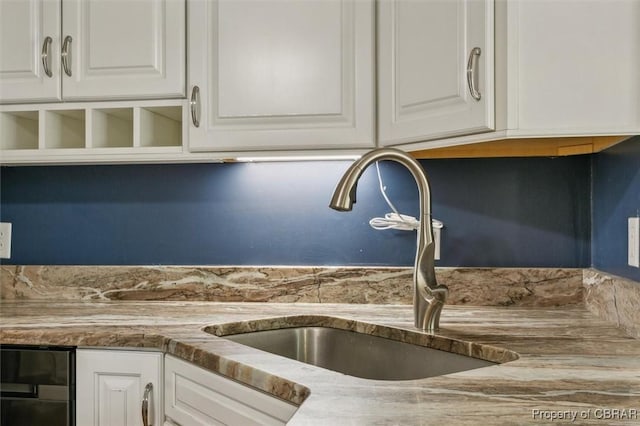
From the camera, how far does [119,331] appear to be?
144 cm

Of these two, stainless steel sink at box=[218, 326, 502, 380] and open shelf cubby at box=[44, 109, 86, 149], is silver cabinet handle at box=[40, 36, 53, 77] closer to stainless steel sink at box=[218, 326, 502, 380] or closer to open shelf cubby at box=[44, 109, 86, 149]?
→ open shelf cubby at box=[44, 109, 86, 149]

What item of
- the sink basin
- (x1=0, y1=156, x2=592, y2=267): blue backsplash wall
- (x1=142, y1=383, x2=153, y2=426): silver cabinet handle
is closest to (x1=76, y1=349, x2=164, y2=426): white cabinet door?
(x1=142, y1=383, x2=153, y2=426): silver cabinet handle

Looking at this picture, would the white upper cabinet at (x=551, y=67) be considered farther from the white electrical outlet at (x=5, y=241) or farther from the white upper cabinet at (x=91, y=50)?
the white electrical outlet at (x=5, y=241)

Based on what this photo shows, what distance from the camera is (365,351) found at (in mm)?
1545

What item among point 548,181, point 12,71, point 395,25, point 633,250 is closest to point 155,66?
point 12,71

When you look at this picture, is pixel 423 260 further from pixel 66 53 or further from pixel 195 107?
pixel 66 53

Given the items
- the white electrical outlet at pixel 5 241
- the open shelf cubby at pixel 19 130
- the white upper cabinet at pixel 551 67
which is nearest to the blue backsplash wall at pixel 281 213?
the white electrical outlet at pixel 5 241

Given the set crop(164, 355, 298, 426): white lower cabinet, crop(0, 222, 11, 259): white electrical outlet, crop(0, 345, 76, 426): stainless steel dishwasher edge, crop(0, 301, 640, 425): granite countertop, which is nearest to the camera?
crop(0, 301, 640, 425): granite countertop

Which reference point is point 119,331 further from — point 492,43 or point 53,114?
point 492,43

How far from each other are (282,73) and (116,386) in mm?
942

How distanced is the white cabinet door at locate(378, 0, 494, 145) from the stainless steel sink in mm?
531

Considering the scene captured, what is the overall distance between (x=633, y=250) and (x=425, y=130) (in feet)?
1.85

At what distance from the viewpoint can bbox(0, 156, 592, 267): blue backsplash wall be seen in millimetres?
1799

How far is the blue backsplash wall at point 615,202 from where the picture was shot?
4.46ft
